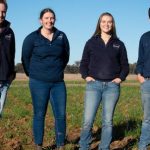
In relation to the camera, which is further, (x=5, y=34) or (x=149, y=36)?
(x=149, y=36)

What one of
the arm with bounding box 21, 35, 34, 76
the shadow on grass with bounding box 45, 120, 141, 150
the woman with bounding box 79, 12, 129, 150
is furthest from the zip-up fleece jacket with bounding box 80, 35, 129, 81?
the shadow on grass with bounding box 45, 120, 141, 150

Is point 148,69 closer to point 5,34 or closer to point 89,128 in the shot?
point 89,128

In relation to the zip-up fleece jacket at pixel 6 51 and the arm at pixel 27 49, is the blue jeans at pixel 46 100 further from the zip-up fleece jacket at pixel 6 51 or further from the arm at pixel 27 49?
the zip-up fleece jacket at pixel 6 51

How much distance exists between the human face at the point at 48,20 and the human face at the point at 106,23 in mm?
792

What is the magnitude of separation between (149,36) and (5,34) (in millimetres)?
2328

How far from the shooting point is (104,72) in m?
7.95

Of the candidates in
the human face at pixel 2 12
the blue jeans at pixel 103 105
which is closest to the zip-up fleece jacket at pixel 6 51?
the human face at pixel 2 12

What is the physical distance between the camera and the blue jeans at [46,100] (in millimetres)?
8133

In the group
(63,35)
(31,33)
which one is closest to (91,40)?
(63,35)

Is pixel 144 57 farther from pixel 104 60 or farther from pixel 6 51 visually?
pixel 6 51

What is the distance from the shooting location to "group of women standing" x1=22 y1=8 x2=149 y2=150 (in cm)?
796

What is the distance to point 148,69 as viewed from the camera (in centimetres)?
801

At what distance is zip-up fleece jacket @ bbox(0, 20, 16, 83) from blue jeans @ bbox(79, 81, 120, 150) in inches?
53.3

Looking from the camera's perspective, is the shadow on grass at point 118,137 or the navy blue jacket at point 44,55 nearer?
the navy blue jacket at point 44,55
